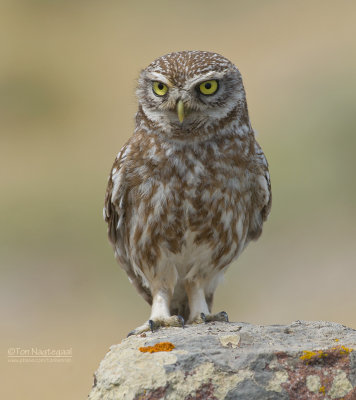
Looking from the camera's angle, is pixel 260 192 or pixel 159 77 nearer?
pixel 159 77

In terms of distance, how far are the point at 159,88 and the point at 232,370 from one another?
1934mm

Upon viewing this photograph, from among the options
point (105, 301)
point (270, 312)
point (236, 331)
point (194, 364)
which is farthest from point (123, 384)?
point (105, 301)

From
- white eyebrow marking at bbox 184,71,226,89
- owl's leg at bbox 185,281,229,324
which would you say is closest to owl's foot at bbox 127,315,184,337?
owl's leg at bbox 185,281,229,324

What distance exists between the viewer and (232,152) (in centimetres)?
549

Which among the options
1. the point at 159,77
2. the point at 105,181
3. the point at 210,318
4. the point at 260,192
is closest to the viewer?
the point at 159,77

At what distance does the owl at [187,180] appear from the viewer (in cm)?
529

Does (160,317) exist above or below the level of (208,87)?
below

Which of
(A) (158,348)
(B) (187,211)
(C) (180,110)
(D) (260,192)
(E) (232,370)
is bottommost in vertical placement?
(E) (232,370)

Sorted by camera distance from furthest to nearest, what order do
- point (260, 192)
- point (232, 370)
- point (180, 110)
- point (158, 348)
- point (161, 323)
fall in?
point (260, 192) < point (161, 323) < point (180, 110) < point (158, 348) < point (232, 370)

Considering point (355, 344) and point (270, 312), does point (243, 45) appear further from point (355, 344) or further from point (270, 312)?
point (355, 344)

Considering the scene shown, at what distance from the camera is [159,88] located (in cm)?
529

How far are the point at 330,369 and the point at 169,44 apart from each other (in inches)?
682

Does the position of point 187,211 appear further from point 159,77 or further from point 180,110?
point 159,77

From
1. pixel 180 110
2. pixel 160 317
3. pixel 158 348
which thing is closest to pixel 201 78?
pixel 180 110
